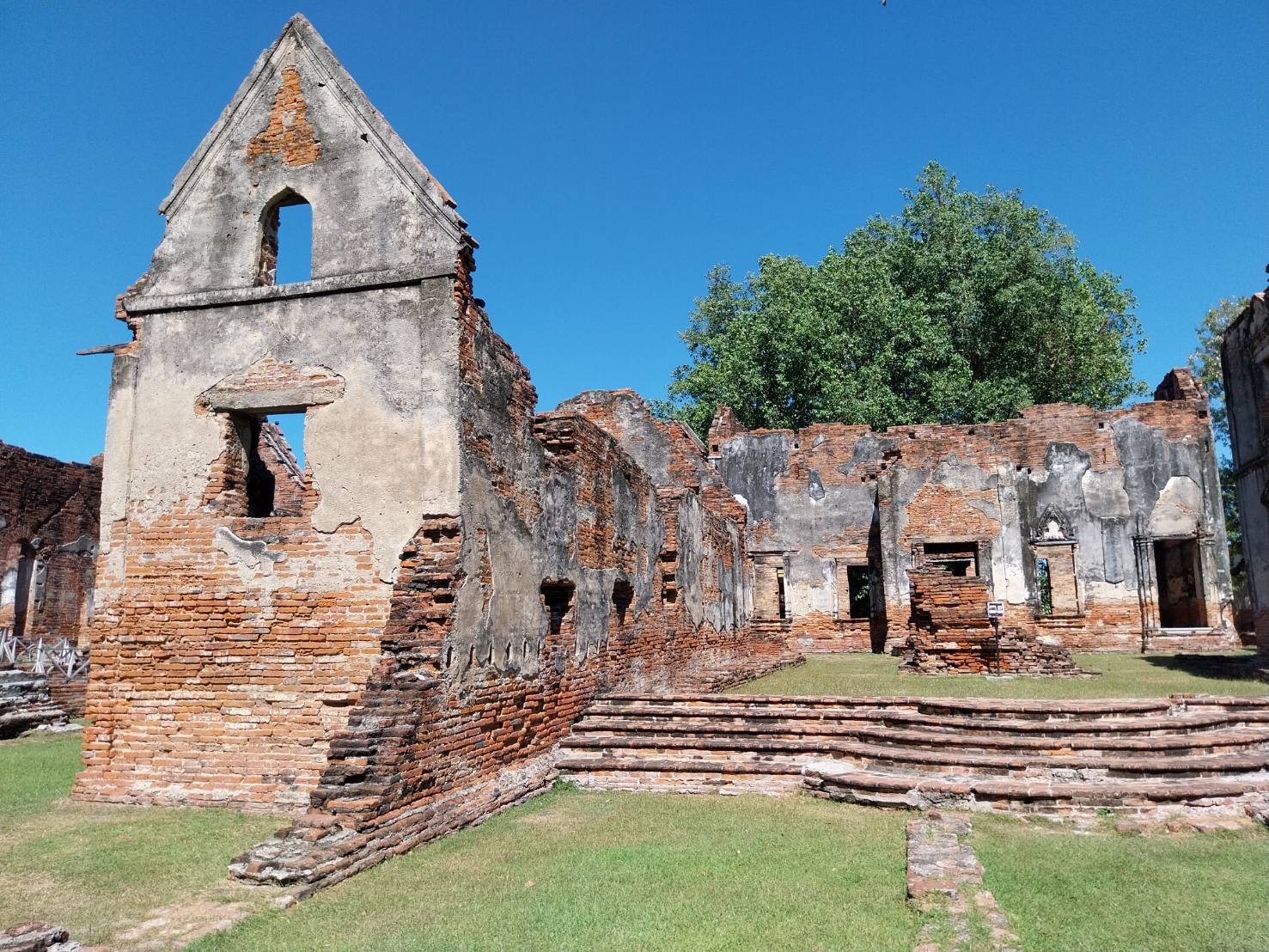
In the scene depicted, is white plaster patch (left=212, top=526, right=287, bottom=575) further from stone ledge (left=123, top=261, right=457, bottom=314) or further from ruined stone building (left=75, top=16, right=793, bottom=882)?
stone ledge (left=123, top=261, right=457, bottom=314)

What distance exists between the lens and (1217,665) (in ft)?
56.4

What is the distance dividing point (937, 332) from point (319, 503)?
79.8 ft

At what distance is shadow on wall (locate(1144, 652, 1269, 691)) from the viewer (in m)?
15.4

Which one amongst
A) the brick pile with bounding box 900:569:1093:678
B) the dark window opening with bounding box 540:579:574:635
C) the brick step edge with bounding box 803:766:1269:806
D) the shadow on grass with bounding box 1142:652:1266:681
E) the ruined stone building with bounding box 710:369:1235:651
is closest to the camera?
the brick step edge with bounding box 803:766:1269:806

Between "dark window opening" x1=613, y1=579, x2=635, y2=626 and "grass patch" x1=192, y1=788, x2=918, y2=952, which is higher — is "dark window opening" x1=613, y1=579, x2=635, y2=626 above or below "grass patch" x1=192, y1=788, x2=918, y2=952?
above

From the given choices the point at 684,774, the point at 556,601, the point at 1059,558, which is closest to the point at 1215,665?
the point at 1059,558

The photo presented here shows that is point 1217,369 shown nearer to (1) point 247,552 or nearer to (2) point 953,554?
(2) point 953,554

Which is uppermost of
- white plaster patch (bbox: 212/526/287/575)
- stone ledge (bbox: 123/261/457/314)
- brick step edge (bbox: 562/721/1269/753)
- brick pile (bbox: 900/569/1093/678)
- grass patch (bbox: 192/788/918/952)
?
stone ledge (bbox: 123/261/457/314)

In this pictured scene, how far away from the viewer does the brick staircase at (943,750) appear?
7.98 metres

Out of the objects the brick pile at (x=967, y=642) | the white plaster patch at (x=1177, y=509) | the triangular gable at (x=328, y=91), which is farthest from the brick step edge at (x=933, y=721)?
the white plaster patch at (x=1177, y=509)

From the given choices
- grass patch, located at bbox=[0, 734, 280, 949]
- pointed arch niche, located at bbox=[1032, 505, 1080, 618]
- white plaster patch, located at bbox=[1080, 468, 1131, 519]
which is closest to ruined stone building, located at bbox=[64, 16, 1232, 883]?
grass patch, located at bbox=[0, 734, 280, 949]

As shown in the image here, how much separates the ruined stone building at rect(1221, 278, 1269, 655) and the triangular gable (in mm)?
13960

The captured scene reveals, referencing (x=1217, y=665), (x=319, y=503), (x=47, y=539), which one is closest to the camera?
(x=319, y=503)

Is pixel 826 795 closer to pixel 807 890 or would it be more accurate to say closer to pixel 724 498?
pixel 807 890
